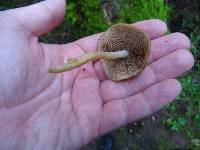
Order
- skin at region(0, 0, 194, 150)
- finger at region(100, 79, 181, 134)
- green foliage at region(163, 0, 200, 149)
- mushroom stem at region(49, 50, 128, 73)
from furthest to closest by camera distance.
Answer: green foliage at region(163, 0, 200, 149)
finger at region(100, 79, 181, 134)
skin at region(0, 0, 194, 150)
mushroom stem at region(49, 50, 128, 73)

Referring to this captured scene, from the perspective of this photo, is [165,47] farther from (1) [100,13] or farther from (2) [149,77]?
(1) [100,13]

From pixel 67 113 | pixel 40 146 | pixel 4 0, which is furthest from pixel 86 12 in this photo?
pixel 40 146

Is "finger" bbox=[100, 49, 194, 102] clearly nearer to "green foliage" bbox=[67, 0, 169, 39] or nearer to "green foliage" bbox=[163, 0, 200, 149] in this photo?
"green foliage" bbox=[67, 0, 169, 39]

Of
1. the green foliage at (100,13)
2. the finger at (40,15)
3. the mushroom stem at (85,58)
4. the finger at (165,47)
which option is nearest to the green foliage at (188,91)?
the green foliage at (100,13)

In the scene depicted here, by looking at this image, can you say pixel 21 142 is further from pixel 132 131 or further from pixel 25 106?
pixel 132 131

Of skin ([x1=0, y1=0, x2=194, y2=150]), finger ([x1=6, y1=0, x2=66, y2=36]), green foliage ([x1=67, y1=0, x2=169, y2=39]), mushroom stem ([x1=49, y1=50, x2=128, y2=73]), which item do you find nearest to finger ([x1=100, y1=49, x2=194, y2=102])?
skin ([x1=0, y1=0, x2=194, y2=150])

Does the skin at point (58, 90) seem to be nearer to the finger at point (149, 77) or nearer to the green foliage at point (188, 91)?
the finger at point (149, 77)

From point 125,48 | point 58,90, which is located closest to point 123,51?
point 125,48
